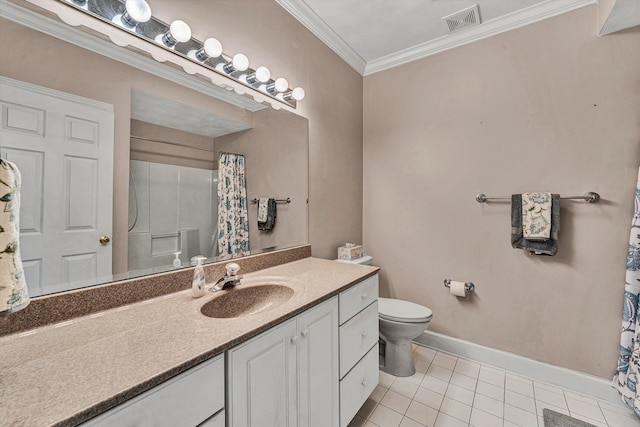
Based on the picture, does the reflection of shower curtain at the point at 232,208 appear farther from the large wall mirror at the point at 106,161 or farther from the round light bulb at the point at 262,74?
the round light bulb at the point at 262,74

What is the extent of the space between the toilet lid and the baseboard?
483 millimetres

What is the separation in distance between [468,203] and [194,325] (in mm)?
1957

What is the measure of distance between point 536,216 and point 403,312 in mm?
1045

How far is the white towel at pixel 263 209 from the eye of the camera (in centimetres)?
158

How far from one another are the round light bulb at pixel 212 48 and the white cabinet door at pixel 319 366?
1.23 meters

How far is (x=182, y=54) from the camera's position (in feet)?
3.88

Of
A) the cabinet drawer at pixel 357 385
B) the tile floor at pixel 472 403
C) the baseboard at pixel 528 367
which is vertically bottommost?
the tile floor at pixel 472 403

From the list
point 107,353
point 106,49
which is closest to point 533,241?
point 107,353

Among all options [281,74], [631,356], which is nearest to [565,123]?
[631,356]

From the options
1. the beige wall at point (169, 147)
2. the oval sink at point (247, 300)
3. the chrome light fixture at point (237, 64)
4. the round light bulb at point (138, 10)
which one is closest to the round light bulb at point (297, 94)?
the chrome light fixture at point (237, 64)

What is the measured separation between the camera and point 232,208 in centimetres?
Answer: 142

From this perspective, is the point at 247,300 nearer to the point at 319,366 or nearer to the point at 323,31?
the point at 319,366

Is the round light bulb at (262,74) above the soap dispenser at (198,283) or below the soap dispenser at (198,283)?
above

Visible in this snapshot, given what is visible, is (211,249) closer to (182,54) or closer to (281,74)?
(182,54)
